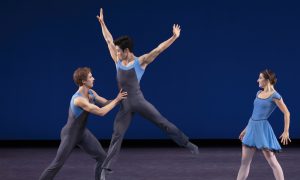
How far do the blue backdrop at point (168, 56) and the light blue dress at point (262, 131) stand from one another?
12.1ft

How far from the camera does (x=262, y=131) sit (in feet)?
16.8

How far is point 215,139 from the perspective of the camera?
30.6 feet

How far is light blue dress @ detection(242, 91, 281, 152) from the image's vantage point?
5.09m

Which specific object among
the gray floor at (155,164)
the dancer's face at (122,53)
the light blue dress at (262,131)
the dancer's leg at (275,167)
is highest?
the dancer's face at (122,53)

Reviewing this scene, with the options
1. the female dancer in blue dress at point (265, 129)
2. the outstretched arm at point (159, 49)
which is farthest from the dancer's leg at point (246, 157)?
the outstretched arm at point (159, 49)

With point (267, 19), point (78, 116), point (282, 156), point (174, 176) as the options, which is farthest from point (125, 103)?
point (267, 19)

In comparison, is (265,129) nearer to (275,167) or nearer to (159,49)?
(275,167)

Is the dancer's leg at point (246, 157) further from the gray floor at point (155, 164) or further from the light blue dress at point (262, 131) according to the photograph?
the gray floor at point (155, 164)

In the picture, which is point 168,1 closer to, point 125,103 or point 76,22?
point 76,22

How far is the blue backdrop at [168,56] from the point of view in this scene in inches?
345

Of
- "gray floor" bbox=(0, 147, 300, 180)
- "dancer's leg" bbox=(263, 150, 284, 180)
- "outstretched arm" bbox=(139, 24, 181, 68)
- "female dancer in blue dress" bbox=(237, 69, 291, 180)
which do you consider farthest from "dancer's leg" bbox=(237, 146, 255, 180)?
"outstretched arm" bbox=(139, 24, 181, 68)

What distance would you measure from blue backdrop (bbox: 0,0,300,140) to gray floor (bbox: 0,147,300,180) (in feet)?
2.06

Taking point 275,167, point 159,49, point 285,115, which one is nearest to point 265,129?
point 285,115

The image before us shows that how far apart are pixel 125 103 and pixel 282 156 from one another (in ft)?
11.5
